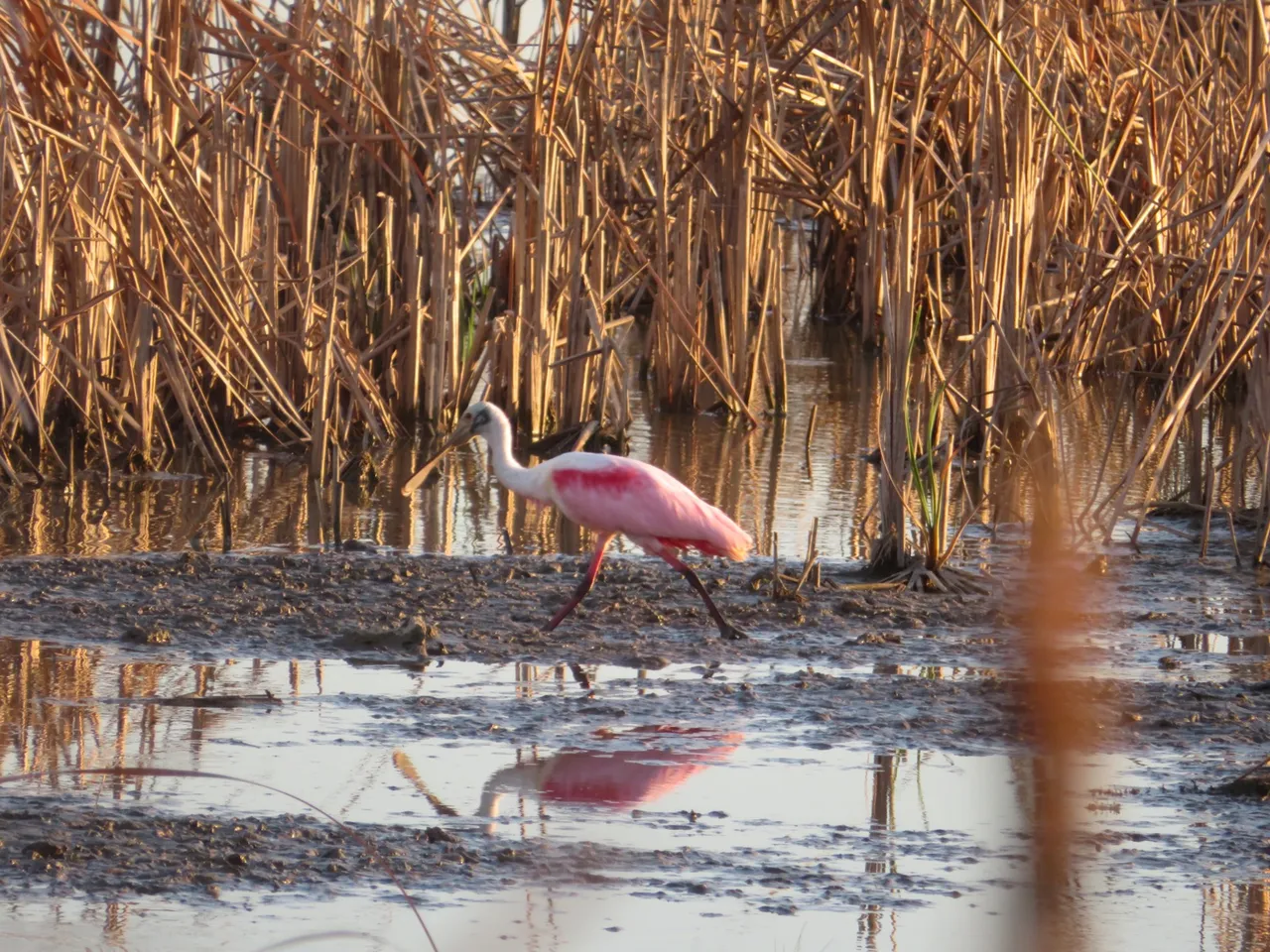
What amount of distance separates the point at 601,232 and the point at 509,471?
3.18 metres

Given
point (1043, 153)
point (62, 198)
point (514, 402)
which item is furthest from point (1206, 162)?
point (62, 198)

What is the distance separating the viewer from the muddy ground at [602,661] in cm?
392

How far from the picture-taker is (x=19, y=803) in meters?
4.18

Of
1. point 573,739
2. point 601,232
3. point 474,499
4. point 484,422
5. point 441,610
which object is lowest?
point 573,739

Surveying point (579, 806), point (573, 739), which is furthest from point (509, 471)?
point (579, 806)

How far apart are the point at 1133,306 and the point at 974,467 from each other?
240cm

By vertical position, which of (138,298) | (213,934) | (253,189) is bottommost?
(213,934)

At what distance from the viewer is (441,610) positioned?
→ 6.77 m

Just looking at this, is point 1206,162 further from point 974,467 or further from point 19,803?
point 19,803

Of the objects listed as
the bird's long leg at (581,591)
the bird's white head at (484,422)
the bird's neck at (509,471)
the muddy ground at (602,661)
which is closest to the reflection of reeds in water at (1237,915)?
the muddy ground at (602,661)

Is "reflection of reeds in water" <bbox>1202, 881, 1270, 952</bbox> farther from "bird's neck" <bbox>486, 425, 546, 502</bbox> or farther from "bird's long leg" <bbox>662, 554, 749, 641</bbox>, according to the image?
"bird's neck" <bbox>486, 425, 546, 502</bbox>

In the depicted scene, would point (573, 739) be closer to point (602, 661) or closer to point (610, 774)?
point (610, 774)

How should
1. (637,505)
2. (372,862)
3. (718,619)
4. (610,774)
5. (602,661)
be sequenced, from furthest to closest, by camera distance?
1. (637,505)
2. (718,619)
3. (602,661)
4. (610,774)
5. (372,862)

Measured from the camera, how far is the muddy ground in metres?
3.92
